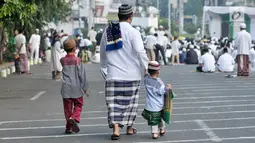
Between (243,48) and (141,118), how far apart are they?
1027 cm

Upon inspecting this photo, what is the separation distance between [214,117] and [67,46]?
313cm

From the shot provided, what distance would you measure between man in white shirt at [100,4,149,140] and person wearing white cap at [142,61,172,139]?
16cm

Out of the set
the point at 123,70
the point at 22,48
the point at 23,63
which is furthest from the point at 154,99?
the point at 23,63

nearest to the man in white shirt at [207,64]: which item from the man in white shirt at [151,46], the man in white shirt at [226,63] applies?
the man in white shirt at [226,63]

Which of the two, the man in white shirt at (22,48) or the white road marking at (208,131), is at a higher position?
the man in white shirt at (22,48)

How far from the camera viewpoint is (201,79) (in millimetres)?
20938

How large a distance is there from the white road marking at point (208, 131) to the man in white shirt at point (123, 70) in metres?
1.21

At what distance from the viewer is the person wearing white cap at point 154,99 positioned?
30.7ft

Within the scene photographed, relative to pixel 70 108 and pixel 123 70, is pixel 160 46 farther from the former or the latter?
pixel 123 70

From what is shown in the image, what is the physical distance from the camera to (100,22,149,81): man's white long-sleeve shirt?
9398mm

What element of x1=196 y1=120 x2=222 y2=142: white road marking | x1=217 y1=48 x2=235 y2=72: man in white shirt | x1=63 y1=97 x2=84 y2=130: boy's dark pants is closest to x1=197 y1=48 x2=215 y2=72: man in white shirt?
x1=217 y1=48 x2=235 y2=72: man in white shirt

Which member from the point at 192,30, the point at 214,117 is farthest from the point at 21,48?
the point at 192,30

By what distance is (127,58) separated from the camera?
373 inches

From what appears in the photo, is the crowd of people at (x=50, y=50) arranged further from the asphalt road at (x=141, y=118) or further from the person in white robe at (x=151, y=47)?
the person in white robe at (x=151, y=47)
